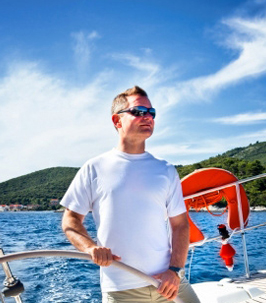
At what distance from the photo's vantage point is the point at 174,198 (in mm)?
1393

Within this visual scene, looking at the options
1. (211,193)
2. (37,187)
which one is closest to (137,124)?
(211,193)

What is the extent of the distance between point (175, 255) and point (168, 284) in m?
0.12

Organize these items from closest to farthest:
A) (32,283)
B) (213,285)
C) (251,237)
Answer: (213,285), (32,283), (251,237)

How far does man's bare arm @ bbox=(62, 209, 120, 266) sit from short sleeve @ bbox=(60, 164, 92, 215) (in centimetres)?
3

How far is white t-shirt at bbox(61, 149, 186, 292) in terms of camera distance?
126cm

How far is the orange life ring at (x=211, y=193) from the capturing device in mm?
3518

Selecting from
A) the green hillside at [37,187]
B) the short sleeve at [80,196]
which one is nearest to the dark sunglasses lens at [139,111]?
the short sleeve at [80,196]

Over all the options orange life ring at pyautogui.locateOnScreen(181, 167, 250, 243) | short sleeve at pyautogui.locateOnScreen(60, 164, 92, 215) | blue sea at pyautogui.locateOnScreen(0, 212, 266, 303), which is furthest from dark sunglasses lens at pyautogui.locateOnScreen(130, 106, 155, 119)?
blue sea at pyautogui.locateOnScreen(0, 212, 266, 303)

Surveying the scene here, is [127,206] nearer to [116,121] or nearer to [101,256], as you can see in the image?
[101,256]

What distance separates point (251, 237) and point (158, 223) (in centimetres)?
1264

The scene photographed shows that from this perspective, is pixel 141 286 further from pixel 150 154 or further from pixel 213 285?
pixel 213 285

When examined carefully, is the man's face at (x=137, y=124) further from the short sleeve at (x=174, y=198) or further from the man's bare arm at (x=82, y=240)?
the man's bare arm at (x=82, y=240)

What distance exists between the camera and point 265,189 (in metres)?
56.5

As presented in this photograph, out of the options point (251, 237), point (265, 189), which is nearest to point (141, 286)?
point (251, 237)
